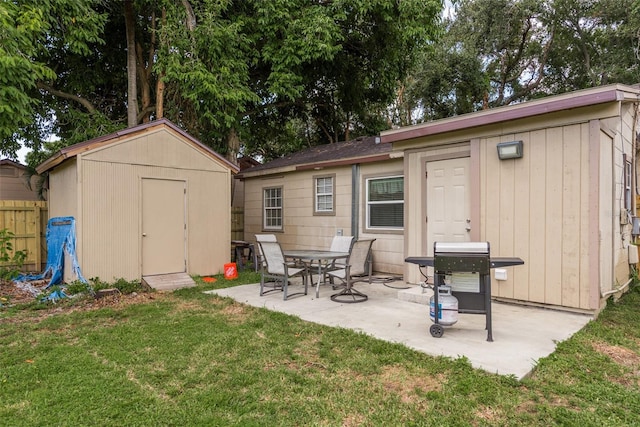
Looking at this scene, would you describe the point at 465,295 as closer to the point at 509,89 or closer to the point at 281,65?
the point at 281,65

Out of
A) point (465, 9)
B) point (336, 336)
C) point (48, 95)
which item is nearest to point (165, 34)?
point (48, 95)

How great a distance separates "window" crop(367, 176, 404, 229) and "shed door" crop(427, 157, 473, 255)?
1.40 m

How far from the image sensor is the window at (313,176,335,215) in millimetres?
8398

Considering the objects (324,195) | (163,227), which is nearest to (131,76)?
(163,227)

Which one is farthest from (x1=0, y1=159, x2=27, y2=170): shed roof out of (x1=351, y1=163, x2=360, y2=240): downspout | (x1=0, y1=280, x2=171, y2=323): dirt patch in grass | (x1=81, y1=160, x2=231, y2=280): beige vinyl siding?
(x1=351, y1=163, x2=360, y2=240): downspout

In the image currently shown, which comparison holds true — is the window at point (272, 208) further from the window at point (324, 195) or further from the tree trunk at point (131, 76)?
the tree trunk at point (131, 76)

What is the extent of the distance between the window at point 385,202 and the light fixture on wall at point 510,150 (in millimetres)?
2361

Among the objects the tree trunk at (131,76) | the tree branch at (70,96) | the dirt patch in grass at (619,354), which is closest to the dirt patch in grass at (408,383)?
the dirt patch in grass at (619,354)

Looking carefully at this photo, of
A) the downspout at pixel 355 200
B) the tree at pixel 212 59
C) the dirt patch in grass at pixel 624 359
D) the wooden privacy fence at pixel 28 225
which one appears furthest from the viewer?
the tree at pixel 212 59

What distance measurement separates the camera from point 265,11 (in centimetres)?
991

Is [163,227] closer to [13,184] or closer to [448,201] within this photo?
[448,201]

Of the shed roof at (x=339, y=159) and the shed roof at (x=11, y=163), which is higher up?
the shed roof at (x=11, y=163)

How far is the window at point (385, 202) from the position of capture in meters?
7.14

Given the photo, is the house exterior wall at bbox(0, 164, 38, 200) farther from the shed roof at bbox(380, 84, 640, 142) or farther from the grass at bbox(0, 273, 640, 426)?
the shed roof at bbox(380, 84, 640, 142)
